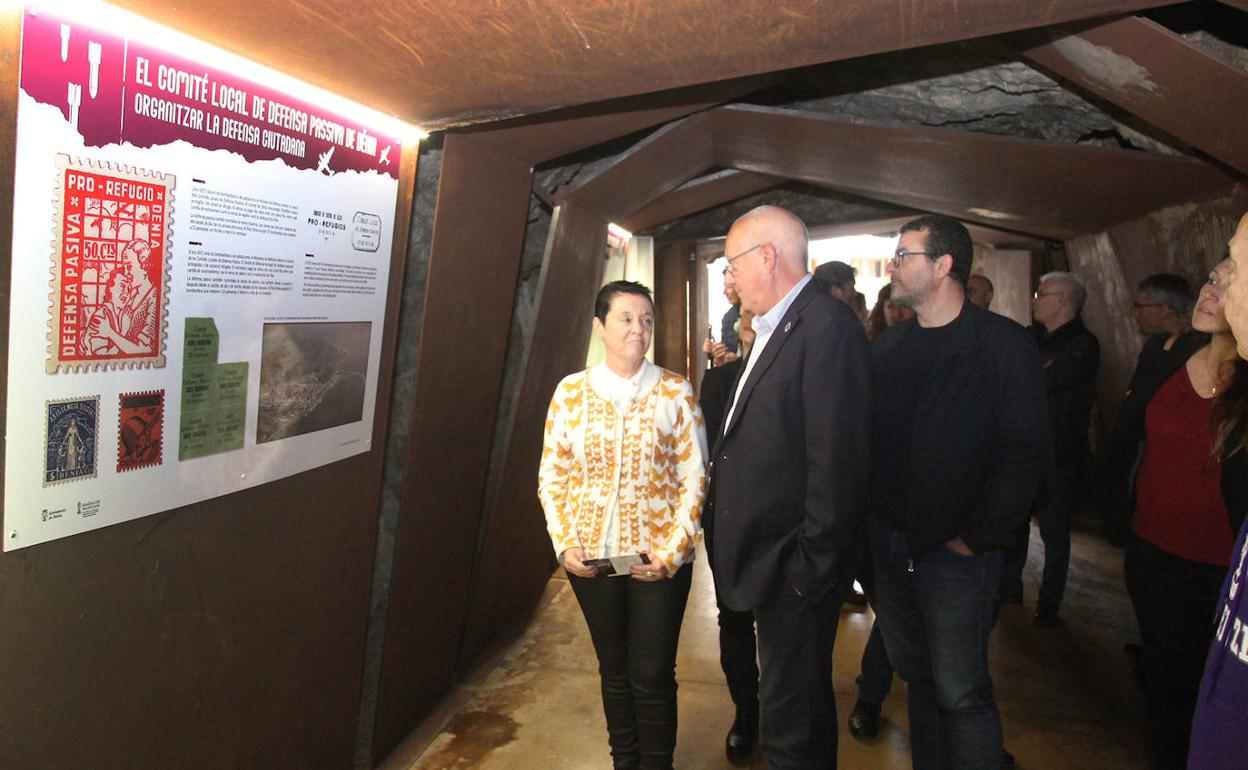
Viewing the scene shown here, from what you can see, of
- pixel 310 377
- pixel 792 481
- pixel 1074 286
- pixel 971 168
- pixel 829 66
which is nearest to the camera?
pixel 792 481

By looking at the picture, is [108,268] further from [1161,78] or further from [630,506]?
[1161,78]

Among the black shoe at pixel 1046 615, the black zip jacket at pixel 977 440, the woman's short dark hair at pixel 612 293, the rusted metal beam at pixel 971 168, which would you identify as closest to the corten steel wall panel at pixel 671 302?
the rusted metal beam at pixel 971 168

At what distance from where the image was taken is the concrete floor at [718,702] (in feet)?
9.60

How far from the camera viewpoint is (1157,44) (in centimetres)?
225

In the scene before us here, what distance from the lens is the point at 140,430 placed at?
1.58 m

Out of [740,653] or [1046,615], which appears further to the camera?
[1046,615]

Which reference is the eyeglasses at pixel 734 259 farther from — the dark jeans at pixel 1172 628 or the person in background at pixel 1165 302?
the person in background at pixel 1165 302

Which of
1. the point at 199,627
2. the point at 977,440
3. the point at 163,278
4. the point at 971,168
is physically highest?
Answer: the point at 971,168

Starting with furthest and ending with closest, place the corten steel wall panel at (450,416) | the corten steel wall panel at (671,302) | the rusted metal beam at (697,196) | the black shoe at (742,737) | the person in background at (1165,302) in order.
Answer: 1. the corten steel wall panel at (671,302)
2. the rusted metal beam at (697,196)
3. the person in background at (1165,302)
4. the black shoe at (742,737)
5. the corten steel wall panel at (450,416)

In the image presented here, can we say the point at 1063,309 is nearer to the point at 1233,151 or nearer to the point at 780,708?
the point at 1233,151

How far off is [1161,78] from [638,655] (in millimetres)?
2393

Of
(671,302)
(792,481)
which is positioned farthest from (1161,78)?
(671,302)

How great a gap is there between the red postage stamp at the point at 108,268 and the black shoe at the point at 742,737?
7.57ft

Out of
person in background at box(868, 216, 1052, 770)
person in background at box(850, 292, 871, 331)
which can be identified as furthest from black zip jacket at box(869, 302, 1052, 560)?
person in background at box(850, 292, 871, 331)
